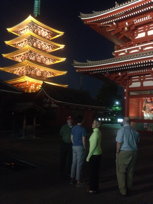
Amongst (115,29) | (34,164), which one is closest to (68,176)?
(34,164)

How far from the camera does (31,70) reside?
45.1 meters

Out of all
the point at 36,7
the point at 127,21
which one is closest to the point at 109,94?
the point at 36,7

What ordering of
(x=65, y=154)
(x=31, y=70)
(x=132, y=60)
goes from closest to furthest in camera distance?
(x=65, y=154), (x=132, y=60), (x=31, y=70)

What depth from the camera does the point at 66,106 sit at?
3159 centimetres

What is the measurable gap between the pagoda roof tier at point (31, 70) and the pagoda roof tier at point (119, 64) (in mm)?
22672

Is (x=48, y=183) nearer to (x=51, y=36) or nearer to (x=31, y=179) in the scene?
(x=31, y=179)

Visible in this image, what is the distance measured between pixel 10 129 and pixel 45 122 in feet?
14.3

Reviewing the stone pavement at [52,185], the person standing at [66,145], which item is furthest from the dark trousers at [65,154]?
the stone pavement at [52,185]

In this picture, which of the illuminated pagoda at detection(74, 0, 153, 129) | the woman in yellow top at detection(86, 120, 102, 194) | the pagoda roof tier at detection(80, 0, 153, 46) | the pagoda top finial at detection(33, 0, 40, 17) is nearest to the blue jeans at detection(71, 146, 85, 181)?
the woman in yellow top at detection(86, 120, 102, 194)

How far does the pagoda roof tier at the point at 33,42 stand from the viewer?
4581 centimetres

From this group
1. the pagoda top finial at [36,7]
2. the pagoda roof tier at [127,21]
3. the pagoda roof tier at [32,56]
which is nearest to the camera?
the pagoda roof tier at [127,21]

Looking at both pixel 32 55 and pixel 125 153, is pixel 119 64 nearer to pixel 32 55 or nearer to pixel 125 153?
pixel 125 153

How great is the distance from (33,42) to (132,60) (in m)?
31.3

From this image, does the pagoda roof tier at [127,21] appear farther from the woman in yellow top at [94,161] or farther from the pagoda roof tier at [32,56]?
the pagoda roof tier at [32,56]
